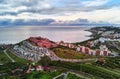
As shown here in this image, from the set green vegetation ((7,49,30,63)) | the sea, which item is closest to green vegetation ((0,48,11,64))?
green vegetation ((7,49,30,63))

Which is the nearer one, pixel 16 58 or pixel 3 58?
pixel 3 58

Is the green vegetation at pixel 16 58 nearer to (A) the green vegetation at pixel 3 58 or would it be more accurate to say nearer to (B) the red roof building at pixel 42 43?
(A) the green vegetation at pixel 3 58

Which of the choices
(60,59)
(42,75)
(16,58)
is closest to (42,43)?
(16,58)

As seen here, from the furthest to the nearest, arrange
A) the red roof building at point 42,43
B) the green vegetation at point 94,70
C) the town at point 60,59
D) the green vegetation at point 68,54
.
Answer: the red roof building at point 42,43, the green vegetation at point 68,54, the town at point 60,59, the green vegetation at point 94,70

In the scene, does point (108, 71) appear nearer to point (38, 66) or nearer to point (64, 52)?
point (38, 66)

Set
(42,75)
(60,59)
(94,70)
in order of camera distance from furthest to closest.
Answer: (60,59) → (94,70) → (42,75)

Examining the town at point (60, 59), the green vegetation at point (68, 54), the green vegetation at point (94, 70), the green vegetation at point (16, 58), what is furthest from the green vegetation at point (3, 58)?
the green vegetation at point (94, 70)

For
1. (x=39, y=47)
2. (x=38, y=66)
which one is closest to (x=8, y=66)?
(x=38, y=66)

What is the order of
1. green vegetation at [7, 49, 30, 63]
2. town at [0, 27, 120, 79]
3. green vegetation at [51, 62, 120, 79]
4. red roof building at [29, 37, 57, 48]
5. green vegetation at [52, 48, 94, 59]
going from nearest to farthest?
green vegetation at [51, 62, 120, 79]
town at [0, 27, 120, 79]
green vegetation at [7, 49, 30, 63]
green vegetation at [52, 48, 94, 59]
red roof building at [29, 37, 57, 48]

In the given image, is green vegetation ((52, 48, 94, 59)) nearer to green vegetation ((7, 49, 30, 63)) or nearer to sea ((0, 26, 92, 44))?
green vegetation ((7, 49, 30, 63))

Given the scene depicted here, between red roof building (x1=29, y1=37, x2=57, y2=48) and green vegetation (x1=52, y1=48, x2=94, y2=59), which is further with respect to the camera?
red roof building (x1=29, y1=37, x2=57, y2=48)

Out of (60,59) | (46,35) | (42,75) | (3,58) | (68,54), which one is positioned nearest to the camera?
(42,75)

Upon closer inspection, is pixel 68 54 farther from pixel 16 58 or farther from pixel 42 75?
pixel 42 75
